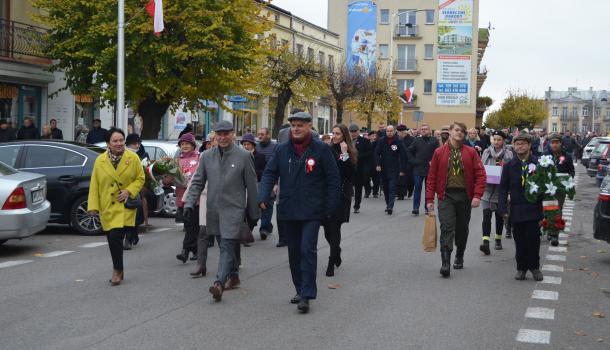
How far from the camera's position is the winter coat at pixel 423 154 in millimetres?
17906

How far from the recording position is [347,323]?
744 cm

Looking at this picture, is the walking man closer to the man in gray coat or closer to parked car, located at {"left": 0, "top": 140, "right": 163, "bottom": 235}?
the man in gray coat

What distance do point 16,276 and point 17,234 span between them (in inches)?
61.1

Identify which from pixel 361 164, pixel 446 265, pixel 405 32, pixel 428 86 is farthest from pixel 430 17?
pixel 446 265

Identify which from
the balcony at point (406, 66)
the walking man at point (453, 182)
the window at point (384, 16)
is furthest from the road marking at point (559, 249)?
the window at point (384, 16)

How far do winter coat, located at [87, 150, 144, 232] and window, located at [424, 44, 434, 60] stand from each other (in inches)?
2678

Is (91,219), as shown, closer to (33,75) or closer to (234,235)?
(234,235)

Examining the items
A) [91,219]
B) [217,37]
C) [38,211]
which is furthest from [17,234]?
[217,37]

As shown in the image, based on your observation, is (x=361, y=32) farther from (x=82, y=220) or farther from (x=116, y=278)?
(x=116, y=278)

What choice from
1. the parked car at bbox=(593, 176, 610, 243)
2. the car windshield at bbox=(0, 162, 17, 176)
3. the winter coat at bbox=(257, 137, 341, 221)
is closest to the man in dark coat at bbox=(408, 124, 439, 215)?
the parked car at bbox=(593, 176, 610, 243)

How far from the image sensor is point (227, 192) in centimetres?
873

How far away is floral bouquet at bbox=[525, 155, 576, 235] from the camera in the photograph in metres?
10.2

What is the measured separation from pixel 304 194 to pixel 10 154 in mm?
7879

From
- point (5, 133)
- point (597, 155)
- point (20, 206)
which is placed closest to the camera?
point (20, 206)
